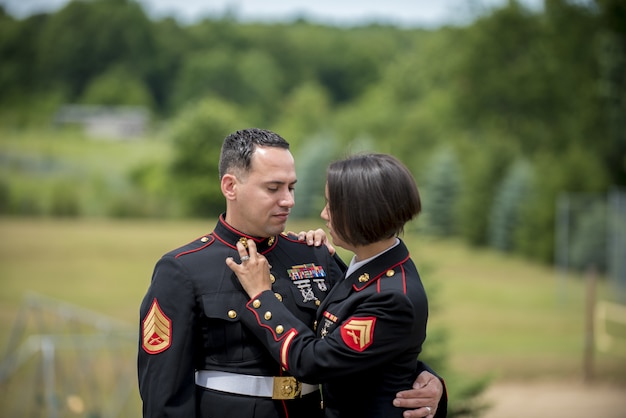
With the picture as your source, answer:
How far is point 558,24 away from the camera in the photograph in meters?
33.8

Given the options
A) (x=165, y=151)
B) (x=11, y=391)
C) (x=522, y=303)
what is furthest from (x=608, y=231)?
(x=165, y=151)

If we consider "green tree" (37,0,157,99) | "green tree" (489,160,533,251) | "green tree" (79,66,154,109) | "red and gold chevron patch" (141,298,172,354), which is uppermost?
"green tree" (37,0,157,99)

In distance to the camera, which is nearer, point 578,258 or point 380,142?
point 578,258

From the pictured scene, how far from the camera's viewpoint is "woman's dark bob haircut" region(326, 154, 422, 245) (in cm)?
227

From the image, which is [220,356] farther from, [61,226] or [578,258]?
[61,226]

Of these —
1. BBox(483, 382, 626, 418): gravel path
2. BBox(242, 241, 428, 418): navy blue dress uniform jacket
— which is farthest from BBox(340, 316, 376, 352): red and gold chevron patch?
BBox(483, 382, 626, 418): gravel path

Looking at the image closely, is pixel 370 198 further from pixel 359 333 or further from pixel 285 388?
pixel 285 388

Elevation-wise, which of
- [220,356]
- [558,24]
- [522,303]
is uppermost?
[558,24]

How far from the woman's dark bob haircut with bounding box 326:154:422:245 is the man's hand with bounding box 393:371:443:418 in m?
0.46

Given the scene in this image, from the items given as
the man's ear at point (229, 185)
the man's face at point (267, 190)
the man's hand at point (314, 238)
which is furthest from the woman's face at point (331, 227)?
the man's hand at point (314, 238)

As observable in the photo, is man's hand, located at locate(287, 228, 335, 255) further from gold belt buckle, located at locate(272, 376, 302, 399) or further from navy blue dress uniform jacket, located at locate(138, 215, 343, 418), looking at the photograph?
gold belt buckle, located at locate(272, 376, 302, 399)

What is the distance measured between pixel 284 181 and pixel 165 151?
1154 inches

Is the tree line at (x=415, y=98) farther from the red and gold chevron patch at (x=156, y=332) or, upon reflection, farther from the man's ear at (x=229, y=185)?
the red and gold chevron patch at (x=156, y=332)

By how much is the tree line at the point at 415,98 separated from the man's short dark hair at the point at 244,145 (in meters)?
22.6
